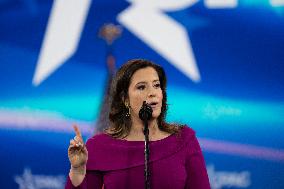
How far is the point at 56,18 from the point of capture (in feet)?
12.9

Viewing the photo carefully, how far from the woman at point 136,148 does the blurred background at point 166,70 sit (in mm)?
1308

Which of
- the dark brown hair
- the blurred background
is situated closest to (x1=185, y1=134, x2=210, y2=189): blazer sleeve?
the dark brown hair

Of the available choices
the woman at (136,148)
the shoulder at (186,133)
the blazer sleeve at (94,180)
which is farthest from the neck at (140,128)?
the blazer sleeve at (94,180)

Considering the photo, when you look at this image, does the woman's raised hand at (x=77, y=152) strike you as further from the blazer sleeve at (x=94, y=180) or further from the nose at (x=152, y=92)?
the nose at (x=152, y=92)

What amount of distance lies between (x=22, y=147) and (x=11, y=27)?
89 cm

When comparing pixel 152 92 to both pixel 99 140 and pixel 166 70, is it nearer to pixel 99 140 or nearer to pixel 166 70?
pixel 99 140

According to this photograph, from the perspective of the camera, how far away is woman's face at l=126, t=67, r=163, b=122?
2.24 metres

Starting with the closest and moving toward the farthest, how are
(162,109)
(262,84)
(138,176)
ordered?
(138,176) → (162,109) → (262,84)

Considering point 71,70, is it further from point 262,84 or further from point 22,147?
point 262,84

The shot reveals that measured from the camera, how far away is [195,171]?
88.8 inches

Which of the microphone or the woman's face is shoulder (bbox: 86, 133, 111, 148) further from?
the microphone

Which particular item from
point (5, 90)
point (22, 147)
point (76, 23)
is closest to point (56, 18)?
point (76, 23)

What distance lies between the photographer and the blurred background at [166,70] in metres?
3.75

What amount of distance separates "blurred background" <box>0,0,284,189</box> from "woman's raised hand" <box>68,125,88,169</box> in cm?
156
